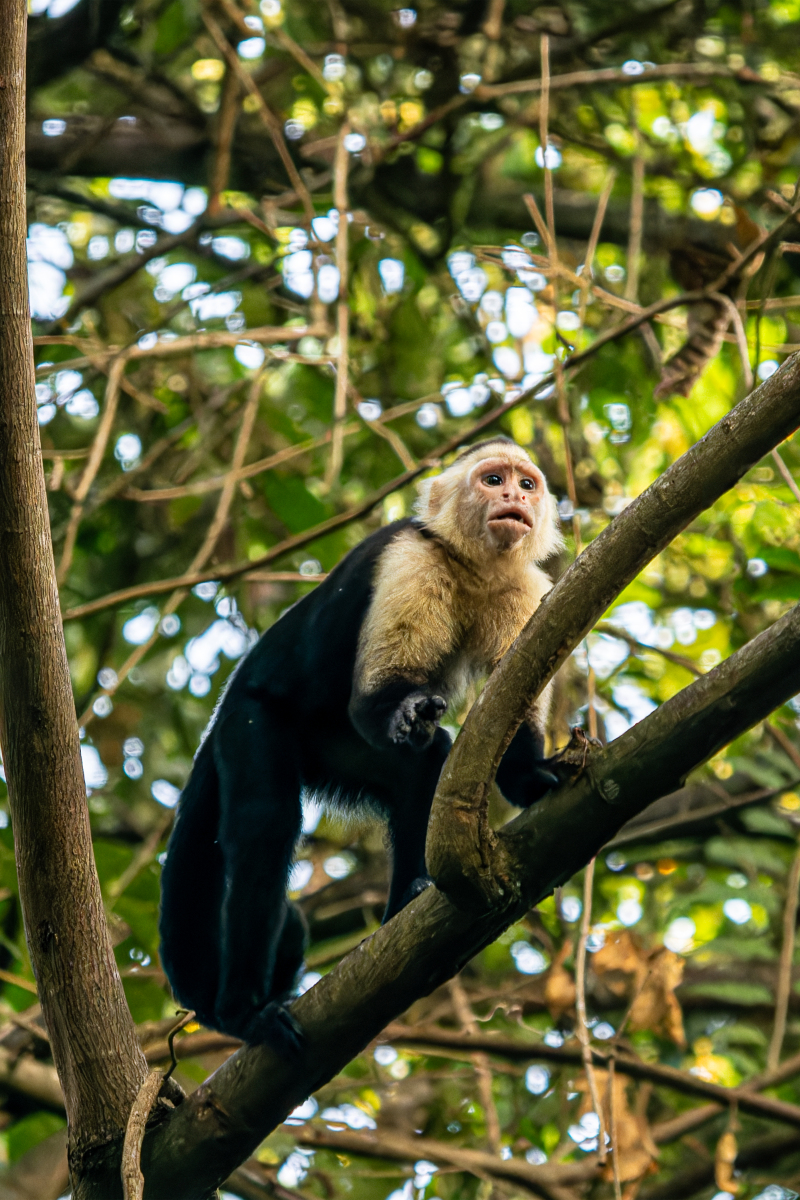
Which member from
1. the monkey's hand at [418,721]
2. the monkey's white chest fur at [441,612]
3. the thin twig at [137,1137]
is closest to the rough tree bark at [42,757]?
the thin twig at [137,1137]

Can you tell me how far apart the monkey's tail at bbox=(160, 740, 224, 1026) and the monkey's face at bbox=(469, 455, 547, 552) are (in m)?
1.06

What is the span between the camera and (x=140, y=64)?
5.59 meters

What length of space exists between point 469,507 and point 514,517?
7.2 inches

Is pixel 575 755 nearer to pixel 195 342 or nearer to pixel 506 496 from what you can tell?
pixel 506 496

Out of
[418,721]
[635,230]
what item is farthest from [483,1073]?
[635,230]

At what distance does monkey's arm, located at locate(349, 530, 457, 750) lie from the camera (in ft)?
9.78

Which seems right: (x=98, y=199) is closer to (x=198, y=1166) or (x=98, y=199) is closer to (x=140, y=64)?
(x=140, y=64)

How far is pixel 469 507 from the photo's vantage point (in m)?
3.80

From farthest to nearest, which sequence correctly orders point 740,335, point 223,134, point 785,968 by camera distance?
point 223,134 → point 785,968 → point 740,335

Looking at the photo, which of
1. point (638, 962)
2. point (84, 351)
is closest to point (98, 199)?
point (84, 351)

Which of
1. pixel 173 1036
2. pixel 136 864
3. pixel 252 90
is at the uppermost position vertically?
pixel 252 90

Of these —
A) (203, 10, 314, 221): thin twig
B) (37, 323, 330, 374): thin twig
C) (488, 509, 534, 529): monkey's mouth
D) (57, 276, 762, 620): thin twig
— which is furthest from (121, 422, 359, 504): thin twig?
(488, 509, 534, 529): monkey's mouth

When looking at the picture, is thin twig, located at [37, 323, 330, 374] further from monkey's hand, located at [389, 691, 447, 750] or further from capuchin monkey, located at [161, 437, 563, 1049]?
monkey's hand, located at [389, 691, 447, 750]

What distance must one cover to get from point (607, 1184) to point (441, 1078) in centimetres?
82
